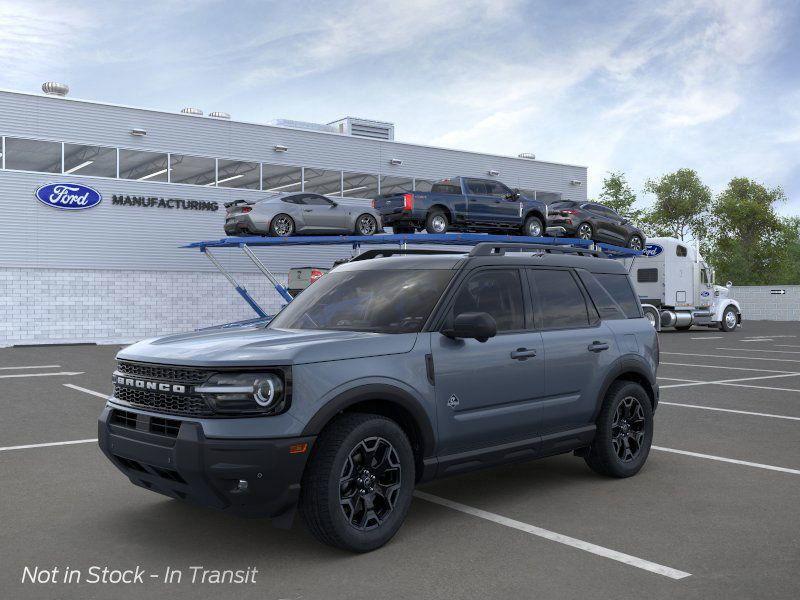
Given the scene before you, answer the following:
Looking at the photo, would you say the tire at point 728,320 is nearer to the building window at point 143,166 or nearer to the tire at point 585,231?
the tire at point 585,231

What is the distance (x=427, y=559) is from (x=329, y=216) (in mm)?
20662

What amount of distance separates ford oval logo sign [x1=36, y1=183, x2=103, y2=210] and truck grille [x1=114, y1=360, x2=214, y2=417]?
79.5 feet

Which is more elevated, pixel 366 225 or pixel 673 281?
pixel 366 225

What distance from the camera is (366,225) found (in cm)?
2541

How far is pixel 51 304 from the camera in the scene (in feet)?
88.9

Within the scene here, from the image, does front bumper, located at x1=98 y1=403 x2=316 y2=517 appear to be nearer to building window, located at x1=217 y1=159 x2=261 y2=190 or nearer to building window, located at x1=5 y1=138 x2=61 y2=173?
building window, located at x1=5 y1=138 x2=61 y2=173

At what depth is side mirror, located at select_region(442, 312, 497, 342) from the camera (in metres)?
5.10

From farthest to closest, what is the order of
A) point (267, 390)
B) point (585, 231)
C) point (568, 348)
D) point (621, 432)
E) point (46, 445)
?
point (585, 231)
point (46, 445)
point (621, 432)
point (568, 348)
point (267, 390)

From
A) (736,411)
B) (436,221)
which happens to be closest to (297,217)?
(436,221)

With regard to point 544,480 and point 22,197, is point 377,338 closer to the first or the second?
point 544,480

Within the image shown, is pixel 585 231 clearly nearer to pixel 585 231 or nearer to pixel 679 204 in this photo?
pixel 585 231

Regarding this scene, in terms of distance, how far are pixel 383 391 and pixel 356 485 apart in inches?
22.5

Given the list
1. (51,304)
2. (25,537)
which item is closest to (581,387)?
(25,537)

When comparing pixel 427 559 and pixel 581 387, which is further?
→ pixel 581 387
